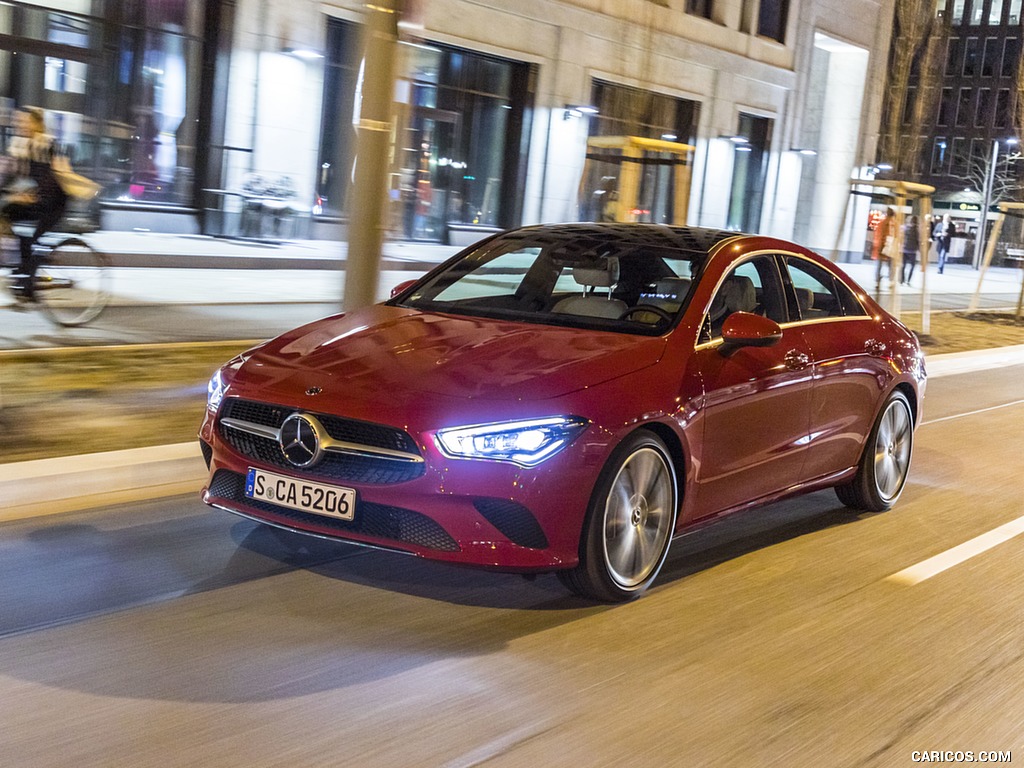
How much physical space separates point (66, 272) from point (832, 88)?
3291 cm

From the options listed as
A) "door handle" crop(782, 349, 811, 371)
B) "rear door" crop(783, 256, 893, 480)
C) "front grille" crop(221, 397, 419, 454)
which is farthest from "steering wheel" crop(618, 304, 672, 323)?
"front grille" crop(221, 397, 419, 454)

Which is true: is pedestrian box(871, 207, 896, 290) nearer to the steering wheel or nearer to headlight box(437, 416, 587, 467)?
the steering wheel

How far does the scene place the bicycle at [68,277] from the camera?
11.6 meters

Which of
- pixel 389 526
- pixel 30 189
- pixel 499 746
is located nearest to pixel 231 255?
pixel 30 189

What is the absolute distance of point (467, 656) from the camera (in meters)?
4.46

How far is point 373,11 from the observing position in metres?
7.75

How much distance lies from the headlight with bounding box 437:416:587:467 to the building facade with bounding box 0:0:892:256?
3.65m

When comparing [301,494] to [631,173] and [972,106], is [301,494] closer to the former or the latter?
[631,173]

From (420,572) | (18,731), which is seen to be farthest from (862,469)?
(18,731)

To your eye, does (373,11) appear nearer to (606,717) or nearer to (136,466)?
(136,466)

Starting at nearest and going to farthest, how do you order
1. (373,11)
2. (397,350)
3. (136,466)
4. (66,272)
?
(397,350) → (136,466) → (373,11) → (66,272)

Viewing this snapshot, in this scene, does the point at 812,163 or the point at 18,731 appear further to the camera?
the point at 812,163

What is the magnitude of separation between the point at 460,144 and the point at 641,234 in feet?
68.4

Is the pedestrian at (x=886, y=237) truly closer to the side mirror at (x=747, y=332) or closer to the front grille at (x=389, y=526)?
the side mirror at (x=747, y=332)
